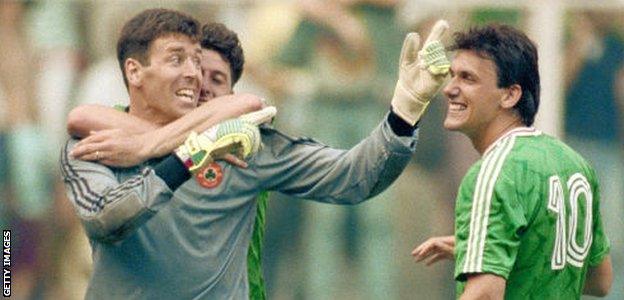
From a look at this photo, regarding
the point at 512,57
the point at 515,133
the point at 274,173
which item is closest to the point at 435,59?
the point at 512,57

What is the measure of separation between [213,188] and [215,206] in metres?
0.07

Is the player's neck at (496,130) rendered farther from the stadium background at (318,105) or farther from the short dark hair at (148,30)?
the stadium background at (318,105)

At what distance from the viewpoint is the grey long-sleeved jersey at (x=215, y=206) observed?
6.95 m

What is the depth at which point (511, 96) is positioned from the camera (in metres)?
6.73

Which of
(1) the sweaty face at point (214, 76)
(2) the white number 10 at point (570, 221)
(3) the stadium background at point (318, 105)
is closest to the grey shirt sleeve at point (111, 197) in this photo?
(1) the sweaty face at point (214, 76)

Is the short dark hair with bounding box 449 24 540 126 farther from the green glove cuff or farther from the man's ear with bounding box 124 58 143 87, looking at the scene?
the man's ear with bounding box 124 58 143 87

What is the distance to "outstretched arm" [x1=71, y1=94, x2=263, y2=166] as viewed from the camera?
22.8ft

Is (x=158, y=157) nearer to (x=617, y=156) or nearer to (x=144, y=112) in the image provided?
(x=144, y=112)

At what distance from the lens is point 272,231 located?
1162 centimetres

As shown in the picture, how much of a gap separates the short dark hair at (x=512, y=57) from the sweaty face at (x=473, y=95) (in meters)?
0.03

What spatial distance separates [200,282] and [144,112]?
0.66m

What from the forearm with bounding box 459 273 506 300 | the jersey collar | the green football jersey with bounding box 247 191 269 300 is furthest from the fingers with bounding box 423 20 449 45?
the green football jersey with bounding box 247 191 269 300

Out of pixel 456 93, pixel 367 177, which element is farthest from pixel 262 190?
pixel 456 93

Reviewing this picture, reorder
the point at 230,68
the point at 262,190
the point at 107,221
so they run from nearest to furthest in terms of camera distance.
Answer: the point at 107,221, the point at 262,190, the point at 230,68
